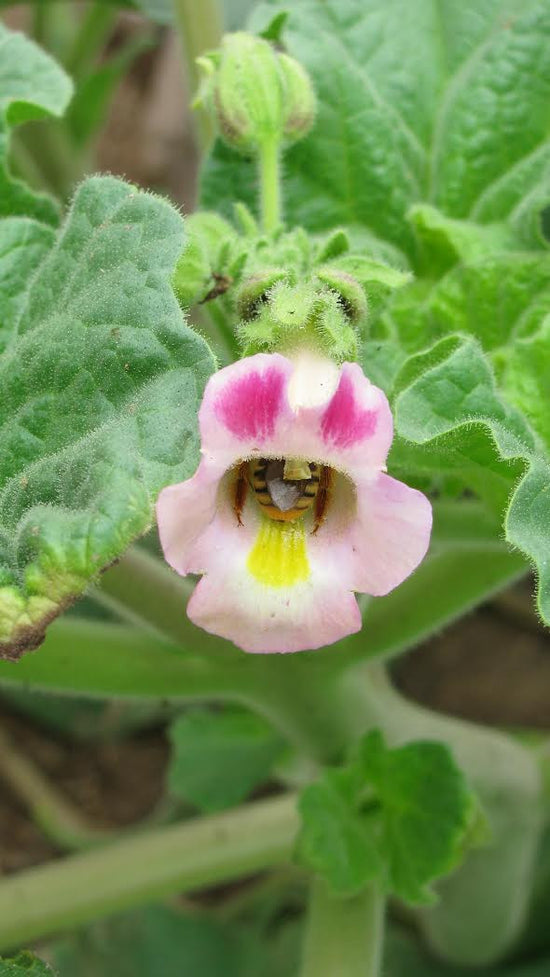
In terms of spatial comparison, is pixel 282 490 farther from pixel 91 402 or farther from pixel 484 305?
pixel 484 305

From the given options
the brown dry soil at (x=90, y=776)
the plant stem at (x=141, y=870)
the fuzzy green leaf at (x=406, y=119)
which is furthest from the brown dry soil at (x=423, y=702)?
the fuzzy green leaf at (x=406, y=119)

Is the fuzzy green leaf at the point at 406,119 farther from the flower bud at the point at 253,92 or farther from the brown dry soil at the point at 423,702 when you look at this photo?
the brown dry soil at the point at 423,702

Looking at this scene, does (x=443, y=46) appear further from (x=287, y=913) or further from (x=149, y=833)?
(x=287, y=913)

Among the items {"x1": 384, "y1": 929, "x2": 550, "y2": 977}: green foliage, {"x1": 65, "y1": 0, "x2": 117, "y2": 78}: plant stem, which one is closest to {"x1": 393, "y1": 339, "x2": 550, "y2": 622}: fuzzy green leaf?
{"x1": 384, "y1": 929, "x2": 550, "y2": 977}: green foliage

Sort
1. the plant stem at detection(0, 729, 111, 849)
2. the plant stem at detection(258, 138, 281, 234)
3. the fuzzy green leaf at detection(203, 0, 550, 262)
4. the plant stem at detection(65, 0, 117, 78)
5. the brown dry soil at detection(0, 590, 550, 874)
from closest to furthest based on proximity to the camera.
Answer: the plant stem at detection(258, 138, 281, 234) < the fuzzy green leaf at detection(203, 0, 550, 262) < the plant stem at detection(0, 729, 111, 849) < the brown dry soil at detection(0, 590, 550, 874) < the plant stem at detection(65, 0, 117, 78)

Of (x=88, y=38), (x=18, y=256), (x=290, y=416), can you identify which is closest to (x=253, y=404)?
(x=290, y=416)

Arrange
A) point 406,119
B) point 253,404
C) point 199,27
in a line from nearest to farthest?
1. point 253,404
2. point 406,119
3. point 199,27

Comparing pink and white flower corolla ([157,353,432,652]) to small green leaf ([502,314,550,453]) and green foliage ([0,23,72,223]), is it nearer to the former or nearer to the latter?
small green leaf ([502,314,550,453])
